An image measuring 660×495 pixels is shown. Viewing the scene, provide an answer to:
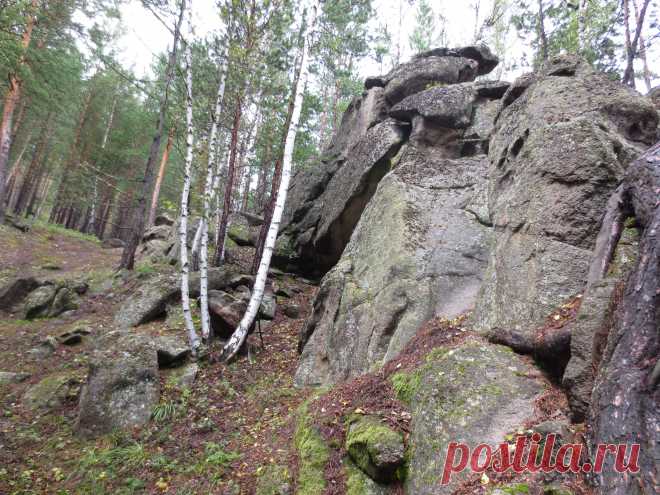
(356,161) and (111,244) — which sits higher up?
(356,161)

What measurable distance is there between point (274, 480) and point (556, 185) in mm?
6094

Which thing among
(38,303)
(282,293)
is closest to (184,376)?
(282,293)

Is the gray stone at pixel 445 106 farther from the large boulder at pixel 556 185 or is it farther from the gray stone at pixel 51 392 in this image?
the gray stone at pixel 51 392

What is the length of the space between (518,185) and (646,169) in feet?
7.77

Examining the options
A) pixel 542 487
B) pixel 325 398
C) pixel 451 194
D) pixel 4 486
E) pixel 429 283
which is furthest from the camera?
pixel 451 194

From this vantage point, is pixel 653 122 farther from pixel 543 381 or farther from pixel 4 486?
pixel 4 486

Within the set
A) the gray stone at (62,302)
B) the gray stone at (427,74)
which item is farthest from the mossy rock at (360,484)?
the gray stone at (427,74)

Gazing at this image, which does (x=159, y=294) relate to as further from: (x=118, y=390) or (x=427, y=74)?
(x=427, y=74)

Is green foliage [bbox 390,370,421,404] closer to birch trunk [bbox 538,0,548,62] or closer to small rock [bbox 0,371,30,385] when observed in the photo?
small rock [bbox 0,371,30,385]

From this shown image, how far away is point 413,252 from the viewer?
7.68 meters

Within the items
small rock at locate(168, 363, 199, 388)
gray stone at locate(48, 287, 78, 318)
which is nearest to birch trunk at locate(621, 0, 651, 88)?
small rock at locate(168, 363, 199, 388)

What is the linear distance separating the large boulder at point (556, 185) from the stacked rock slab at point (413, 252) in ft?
3.48

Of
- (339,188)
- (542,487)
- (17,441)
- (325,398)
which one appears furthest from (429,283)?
(17,441)

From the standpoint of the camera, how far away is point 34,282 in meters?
11.9
